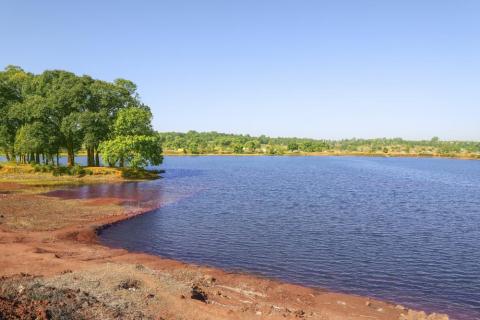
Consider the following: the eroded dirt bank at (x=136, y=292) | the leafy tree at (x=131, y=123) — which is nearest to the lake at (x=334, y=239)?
the eroded dirt bank at (x=136, y=292)

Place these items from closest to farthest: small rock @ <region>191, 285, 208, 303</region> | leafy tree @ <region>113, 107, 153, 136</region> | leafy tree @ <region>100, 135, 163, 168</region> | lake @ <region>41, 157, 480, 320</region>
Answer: small rock @ <region>191, 285, 208, 303</region>, lake @ <region>41, 157, 480, 320</region>, leafy tree @ <region>100, 135, 163, 168</region>, leafy tree @ <region>113, 107, 153, 136</region>

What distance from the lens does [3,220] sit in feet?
131

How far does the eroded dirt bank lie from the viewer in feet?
61.3

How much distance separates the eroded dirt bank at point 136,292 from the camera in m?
18.7

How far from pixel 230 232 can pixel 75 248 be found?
14.9m

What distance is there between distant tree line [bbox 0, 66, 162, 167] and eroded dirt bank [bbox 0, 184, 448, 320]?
165 feet

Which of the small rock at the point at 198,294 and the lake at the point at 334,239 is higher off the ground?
the small rock at the point at 198,294

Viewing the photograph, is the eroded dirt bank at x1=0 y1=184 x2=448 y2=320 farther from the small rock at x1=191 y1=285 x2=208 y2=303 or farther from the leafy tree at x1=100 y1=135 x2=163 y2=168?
the leafy tree at x1=100 y1=135 x2=163 y2=168

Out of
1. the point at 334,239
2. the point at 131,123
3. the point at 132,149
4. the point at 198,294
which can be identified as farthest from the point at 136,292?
the point at 131,123

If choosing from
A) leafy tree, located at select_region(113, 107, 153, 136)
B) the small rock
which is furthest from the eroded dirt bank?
leafy tree, located at select_region(113, 107, 153, 136)

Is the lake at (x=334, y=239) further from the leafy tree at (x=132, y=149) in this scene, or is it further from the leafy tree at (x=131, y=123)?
the leafy tree at (x=131, y=123)

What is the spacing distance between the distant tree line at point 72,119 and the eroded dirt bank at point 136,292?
50143 millimetres

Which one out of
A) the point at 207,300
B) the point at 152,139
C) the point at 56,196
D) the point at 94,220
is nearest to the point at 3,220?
the point at 94,220

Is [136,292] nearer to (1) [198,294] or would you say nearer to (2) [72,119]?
(1) [198,294]
